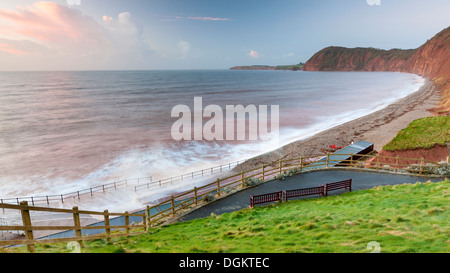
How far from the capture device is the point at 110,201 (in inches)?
904

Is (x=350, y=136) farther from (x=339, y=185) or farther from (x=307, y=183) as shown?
(x=339, y=185)

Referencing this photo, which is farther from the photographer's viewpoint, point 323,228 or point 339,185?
point 339,185

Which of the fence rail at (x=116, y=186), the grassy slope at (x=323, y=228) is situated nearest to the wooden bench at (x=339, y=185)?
the grassy slope at (x=323, y=228)

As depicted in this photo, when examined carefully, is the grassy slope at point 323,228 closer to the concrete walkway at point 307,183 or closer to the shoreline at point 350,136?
the concrete walkway at point 307,183

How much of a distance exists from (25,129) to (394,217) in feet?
210

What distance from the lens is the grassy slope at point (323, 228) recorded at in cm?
709

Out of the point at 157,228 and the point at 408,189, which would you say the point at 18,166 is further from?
the point at 408,189

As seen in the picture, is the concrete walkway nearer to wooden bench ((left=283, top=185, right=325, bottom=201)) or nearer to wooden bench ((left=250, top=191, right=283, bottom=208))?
wooden bench ((left=250, top=191, right=283, bottom=208))

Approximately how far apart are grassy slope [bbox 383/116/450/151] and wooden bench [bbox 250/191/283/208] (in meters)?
18.3

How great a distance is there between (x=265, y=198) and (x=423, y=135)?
24160mm

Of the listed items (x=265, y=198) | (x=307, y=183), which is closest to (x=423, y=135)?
(x=307, y=183)

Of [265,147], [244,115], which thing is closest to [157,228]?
[265,147]

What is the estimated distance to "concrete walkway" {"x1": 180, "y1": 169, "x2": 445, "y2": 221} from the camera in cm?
1362

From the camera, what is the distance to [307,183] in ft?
53.0
